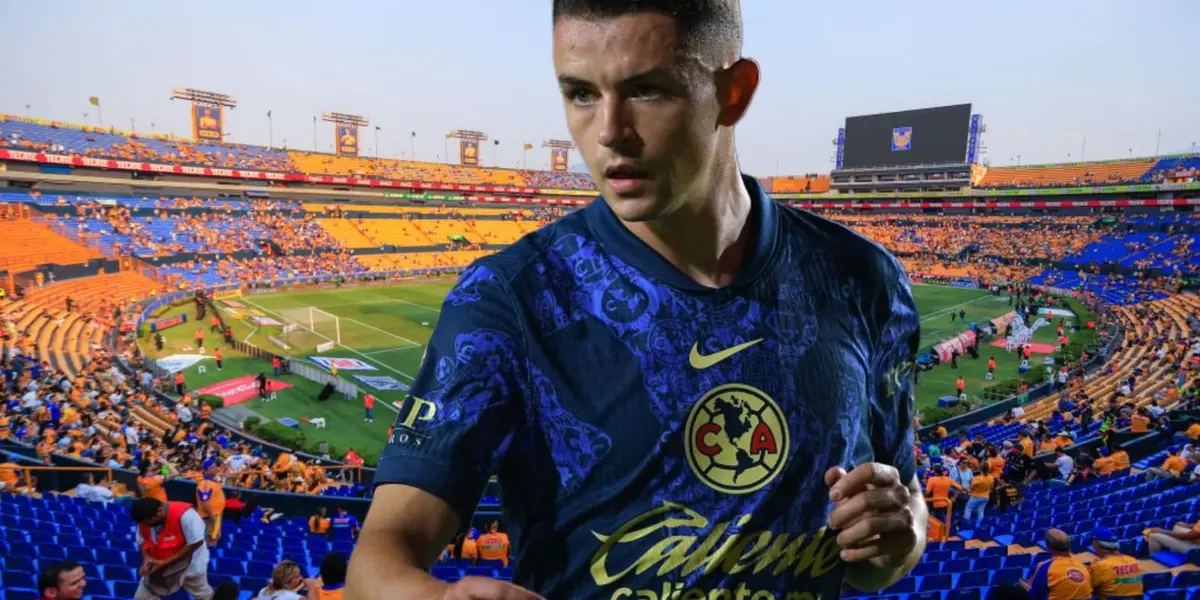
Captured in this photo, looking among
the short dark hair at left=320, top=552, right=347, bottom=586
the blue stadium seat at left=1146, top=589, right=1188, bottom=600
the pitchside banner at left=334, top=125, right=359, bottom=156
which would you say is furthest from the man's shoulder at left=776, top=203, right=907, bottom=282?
the pitchside banner at left=334, top=125, right=359, bottom=156

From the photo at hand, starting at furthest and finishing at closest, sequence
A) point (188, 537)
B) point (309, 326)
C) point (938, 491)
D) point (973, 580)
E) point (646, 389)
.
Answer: point (309, 326)
point (938, 491)
point (973, 580)
point (188, 537)
point (646, 389)

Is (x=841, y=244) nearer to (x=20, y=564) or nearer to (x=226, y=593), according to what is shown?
(x=226, y=593)

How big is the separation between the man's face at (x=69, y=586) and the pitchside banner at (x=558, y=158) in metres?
98.0

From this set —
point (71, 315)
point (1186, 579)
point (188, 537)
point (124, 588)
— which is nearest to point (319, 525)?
point (124, 588)

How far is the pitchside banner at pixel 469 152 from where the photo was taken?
9003cm

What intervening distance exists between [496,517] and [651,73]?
9.10 m

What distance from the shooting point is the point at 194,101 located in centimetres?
7038

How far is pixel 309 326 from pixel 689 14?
32677 mm

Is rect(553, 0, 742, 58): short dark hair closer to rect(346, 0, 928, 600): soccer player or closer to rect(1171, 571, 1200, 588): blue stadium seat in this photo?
rect(346, 0, 928, 600): soccer player

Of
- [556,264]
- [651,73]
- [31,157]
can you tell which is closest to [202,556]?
[556,264]

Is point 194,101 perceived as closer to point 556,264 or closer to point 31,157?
point 31,157

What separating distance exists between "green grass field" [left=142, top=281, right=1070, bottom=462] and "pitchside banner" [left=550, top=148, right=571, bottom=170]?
5530 centimetres

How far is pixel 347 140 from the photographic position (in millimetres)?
77250

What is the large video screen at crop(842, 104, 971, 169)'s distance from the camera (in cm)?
6638
